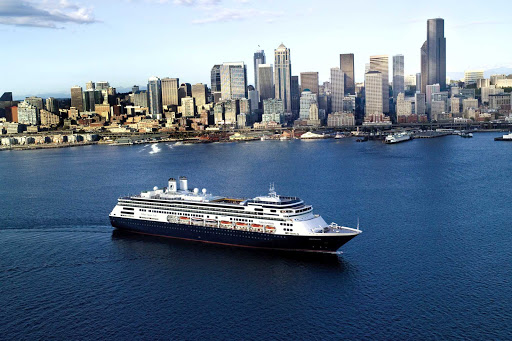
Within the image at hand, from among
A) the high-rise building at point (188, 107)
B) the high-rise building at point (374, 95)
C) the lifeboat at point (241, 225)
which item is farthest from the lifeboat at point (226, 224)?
the high-rise building at point (374, 95)

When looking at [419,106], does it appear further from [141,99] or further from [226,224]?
[226,224]

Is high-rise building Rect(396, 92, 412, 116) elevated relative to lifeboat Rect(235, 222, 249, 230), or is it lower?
elevated

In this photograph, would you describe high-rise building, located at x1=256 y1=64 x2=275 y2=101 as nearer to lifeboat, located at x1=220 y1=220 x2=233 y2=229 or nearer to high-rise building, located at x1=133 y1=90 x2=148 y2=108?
high-rise building, located at x1=133 y1=90 x2=148 y2=108

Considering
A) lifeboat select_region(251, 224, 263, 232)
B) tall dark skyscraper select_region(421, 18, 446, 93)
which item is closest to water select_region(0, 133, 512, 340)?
lifeboat select_region(251, 224, 263, 232)

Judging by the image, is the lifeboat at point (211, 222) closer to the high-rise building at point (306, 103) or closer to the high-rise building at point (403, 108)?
the high-rise building at point (403, 108)

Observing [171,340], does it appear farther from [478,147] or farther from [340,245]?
[478,147]

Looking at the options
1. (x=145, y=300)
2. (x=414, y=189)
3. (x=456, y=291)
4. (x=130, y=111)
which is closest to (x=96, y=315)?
(x=145, y=300)
